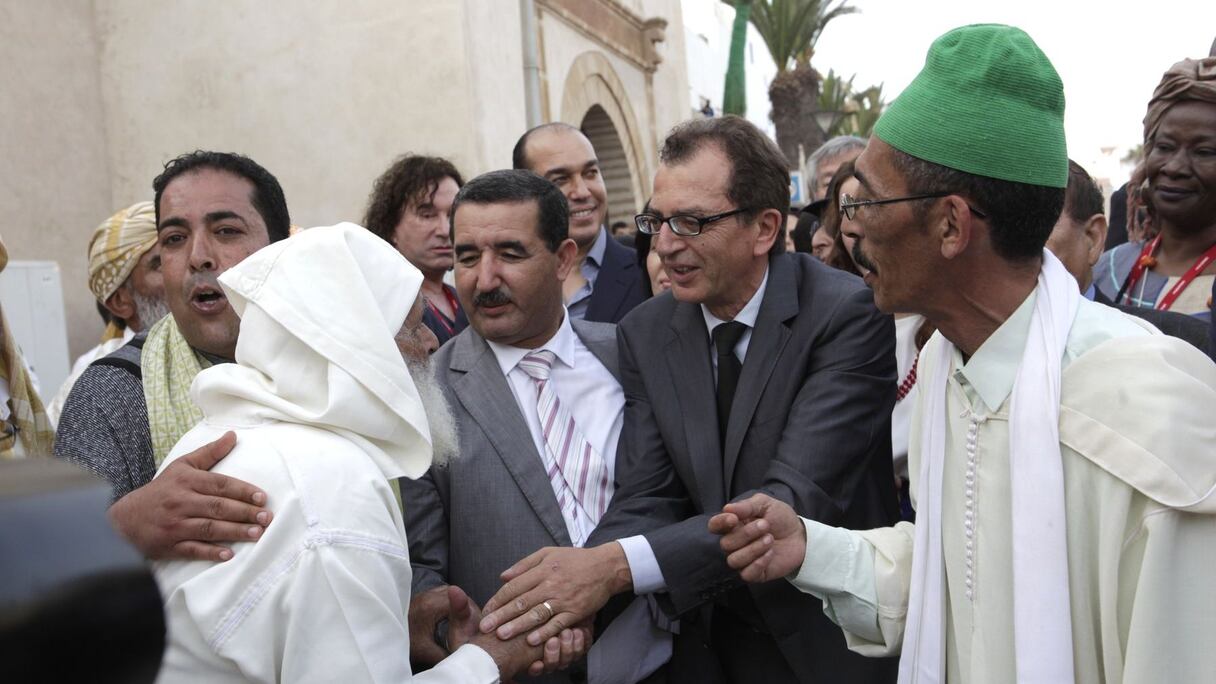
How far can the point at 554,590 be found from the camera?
2.77 meters

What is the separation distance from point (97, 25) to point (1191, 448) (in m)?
12.9

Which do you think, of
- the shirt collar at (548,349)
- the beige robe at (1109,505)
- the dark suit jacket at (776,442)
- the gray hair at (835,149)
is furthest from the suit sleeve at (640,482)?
the gray hair at (835,149)

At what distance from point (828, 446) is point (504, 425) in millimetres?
979

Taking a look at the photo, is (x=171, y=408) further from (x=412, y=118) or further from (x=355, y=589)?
(x=412, y=118)

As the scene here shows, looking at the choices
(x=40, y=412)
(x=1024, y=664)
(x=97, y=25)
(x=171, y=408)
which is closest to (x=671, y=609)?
(x=1024, y=664)

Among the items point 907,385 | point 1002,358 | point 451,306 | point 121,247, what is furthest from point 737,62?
point 1002,358

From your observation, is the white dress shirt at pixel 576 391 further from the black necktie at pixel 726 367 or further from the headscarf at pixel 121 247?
the headscarf at pixel 121 247

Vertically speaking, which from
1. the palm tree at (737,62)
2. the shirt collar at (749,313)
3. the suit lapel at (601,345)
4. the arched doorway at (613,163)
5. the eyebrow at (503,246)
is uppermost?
the palm tree at (737,62)

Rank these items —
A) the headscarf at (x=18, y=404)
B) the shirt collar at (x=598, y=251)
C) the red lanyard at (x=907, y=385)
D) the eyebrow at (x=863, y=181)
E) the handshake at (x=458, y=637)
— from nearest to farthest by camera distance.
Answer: the eyebrow at (x=863, y=181), the handshake at (x=458, y=637), the headscarf at (x=18, y=404), the red lanyard at (x=907, y=385), the shirt collar at (x=598, y=251)

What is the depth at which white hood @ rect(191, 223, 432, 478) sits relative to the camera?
213cm

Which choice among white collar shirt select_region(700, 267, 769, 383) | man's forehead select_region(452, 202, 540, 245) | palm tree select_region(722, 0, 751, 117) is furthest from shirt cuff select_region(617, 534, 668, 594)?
palm tree select_region(722, 0, 751, 117)

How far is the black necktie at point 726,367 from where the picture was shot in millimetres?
3201

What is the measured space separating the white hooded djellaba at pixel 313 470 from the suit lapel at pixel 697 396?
95 cm

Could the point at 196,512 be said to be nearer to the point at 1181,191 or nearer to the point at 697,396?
the point at 697,396
